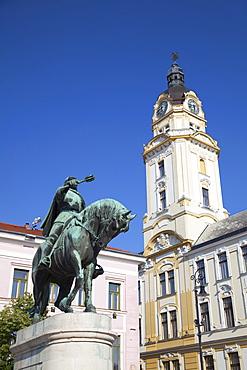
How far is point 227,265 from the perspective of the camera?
100 feet

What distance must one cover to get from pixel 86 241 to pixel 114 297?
59.0 ft

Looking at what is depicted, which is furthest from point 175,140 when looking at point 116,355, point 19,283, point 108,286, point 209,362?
point 19,283

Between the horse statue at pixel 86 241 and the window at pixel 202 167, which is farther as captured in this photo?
the window at pixel 202 167

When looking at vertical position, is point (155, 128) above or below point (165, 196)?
above

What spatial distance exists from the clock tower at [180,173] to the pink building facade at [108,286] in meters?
10.9

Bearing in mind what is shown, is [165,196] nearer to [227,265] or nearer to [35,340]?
[227,265]

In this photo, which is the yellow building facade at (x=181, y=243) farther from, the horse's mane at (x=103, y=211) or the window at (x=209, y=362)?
the horse's mane at (x=103, y=211)

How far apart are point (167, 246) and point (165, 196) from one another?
5.54 meters

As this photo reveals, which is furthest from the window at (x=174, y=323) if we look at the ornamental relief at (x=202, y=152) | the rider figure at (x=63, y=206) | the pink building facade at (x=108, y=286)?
the rider figure at (x=63, y=206)

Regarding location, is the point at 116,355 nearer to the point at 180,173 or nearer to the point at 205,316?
the point at 205,316

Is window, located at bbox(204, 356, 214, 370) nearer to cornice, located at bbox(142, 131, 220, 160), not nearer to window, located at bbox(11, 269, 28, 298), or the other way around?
window, located at bbox(11, 269, 28, 298)

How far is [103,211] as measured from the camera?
769 cm

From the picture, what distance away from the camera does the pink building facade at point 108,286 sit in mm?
21984

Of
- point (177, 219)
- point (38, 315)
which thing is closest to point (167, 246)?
point (177, 219)
